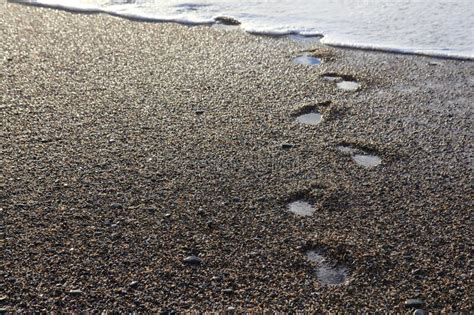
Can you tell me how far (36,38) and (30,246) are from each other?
2.68 meters

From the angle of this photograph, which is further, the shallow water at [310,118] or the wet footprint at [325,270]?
the shallow water at [310,118]

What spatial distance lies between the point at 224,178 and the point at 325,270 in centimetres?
78

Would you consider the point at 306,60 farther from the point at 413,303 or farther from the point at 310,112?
the point at 413,303

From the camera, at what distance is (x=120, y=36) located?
5.18m

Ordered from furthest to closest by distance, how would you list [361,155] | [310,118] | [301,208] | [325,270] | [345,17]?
[345,17] < [310,118] < [361,155] < [301,208] < [325,270]

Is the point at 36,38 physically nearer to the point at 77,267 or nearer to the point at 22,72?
the point at 22,72

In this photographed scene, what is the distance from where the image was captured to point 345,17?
570cm

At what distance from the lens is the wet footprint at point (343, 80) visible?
14.2 feet

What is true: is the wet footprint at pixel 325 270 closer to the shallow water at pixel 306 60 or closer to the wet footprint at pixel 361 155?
the wet footprint at pixel 361 155

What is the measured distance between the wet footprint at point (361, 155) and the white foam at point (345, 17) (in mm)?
1586

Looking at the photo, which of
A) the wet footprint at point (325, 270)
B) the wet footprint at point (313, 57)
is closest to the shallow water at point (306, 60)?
the wet footprint at point (313, 57)

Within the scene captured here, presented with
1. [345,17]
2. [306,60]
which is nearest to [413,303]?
[306,60]

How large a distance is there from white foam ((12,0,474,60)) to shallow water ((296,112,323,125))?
4.07ft

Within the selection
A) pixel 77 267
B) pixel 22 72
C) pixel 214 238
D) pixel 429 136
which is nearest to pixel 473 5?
pixel 429 136
